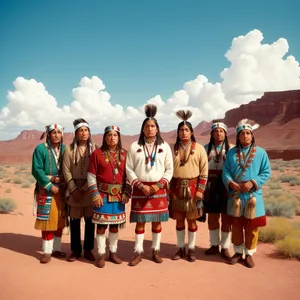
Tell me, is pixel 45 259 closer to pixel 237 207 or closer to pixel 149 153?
pixel 149 153

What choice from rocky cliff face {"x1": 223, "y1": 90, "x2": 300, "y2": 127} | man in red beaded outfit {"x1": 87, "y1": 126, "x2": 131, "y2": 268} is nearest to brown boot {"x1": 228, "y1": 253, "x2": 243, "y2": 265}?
man in red beaded outfit {"x1": 87, "y1": 126, "x2": 131, "y2": 268}

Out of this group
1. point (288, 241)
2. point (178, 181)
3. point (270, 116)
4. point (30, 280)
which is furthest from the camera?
point (270, 116)

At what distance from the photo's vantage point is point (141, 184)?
4.43 m

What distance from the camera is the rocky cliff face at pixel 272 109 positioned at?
272ft

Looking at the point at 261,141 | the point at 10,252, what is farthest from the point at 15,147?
the point at 10,252

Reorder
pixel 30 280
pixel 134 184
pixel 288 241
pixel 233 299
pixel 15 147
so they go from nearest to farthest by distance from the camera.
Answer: pixel 233 299 → pixel 30 280 → pixel 134 184 → pixel 288 241 → pixel 15 147

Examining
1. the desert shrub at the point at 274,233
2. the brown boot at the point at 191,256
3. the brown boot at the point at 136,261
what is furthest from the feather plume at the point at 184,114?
the desert shrub at the point at 274,233

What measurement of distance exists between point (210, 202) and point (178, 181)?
2.44ft

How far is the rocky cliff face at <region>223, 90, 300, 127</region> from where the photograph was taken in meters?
82.8

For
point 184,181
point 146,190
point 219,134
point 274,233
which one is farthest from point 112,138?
point 274,233

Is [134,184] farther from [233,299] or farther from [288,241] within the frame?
[288,241]

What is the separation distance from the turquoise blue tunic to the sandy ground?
86 centimetres

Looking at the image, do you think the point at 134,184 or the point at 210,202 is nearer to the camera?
the point at 134,184

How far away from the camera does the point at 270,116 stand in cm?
8969
